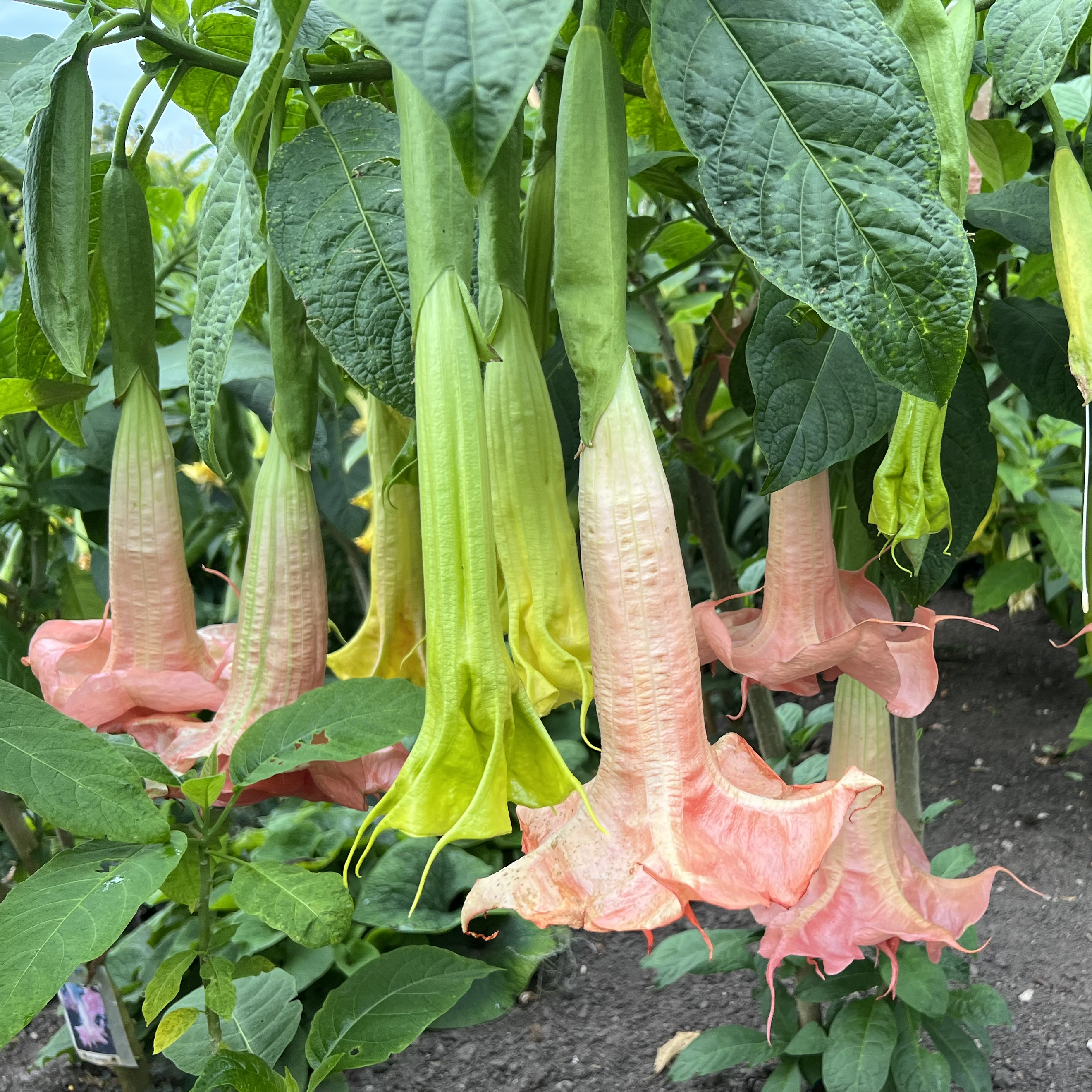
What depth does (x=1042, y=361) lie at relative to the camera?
2.30 ft

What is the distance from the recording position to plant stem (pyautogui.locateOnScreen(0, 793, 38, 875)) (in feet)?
3.24

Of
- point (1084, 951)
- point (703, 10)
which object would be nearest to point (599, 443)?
point (703, 10)

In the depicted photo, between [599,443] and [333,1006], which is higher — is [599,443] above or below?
above

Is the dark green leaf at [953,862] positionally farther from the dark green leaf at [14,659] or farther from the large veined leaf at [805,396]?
the dark green leaf at [14,659]

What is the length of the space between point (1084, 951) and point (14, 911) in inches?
54.1

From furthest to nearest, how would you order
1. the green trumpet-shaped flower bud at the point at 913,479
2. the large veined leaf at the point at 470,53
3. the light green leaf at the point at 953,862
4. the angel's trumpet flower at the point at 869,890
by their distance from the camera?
1. the light green leaf at the point at 953,862
2. the angel's trumpet flower at the point at 869,890
3. the green trumpet-shaped flower bud at the point at 913,479
4. the large veined leaf at the point at 470,53

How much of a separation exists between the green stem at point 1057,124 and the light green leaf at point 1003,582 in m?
1.43

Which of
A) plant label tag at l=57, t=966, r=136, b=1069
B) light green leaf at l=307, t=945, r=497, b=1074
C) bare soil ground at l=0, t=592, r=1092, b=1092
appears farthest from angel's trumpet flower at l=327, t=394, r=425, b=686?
bare soil ground at l=0, t=592, r=1092, b=1092

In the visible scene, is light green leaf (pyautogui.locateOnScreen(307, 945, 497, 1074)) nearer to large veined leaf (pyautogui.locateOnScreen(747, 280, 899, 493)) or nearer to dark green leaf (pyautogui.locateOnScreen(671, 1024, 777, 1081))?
dark green leaf (pyautogui.locateOnScreen(671, 1024, 777, 1081))

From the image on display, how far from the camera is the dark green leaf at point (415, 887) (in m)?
1.41

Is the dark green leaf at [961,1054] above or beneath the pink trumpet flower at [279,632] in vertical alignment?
beneath

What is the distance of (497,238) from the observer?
1.28 feet

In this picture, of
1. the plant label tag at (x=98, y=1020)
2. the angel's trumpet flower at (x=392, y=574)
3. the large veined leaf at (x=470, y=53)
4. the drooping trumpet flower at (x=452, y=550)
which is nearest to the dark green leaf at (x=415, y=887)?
the plant label tag at (x=98, y=1020)

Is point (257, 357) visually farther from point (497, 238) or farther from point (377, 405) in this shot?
point (497, 238)
